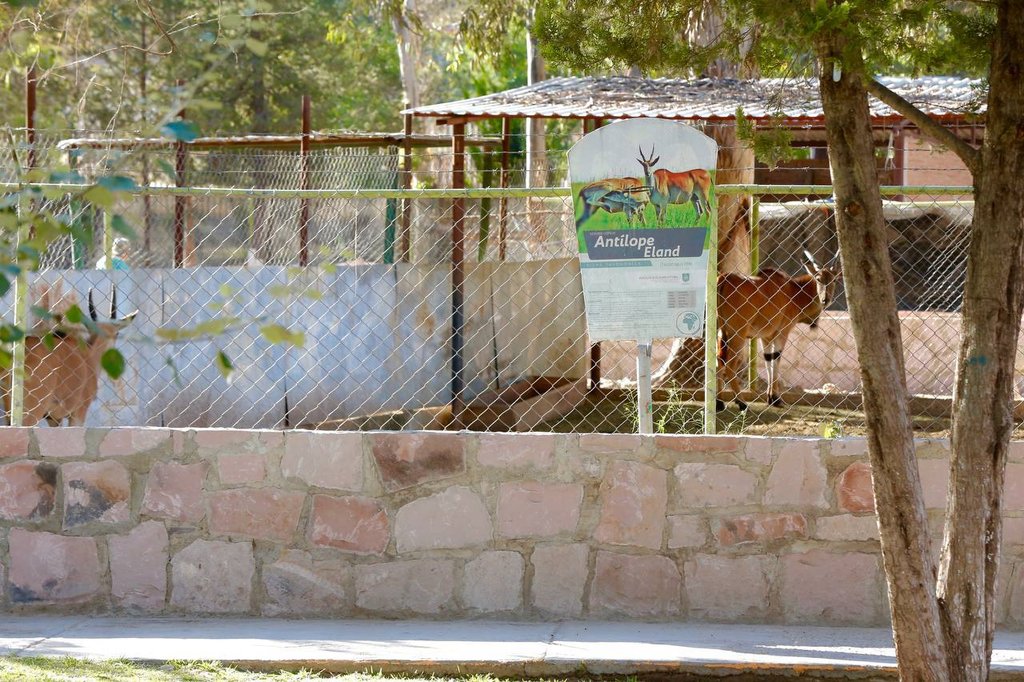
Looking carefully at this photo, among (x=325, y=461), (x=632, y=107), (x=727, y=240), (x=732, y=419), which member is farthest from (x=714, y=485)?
(x=632, y=107)

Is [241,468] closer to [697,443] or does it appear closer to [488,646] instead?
[488,646]

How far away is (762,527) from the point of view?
547 cm

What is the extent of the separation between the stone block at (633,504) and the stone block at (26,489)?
2.62 metres

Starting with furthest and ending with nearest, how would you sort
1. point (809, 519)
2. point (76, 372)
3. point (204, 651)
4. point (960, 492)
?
point (76, 372)
point (809, 519)
point (204, 651)
point (960, 492)

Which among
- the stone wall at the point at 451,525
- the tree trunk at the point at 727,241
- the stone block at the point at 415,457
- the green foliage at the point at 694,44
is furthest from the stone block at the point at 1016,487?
the tree trunk at the point at 727,241

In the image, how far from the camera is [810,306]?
10312 millimetres

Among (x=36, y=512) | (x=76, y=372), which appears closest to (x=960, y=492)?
(x=36, y=512)

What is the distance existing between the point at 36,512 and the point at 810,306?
6792 mm

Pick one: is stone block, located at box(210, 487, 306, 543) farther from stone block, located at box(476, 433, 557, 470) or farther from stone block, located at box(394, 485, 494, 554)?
stone block, located at box(476, 433, 557, 470)

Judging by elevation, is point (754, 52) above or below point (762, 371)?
above

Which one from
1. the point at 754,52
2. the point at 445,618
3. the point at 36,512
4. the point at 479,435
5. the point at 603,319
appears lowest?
the point at 445,618

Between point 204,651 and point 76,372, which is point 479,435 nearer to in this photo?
point 204,651

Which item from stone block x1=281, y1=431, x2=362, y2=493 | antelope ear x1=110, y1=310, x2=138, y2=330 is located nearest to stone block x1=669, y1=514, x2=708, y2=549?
stone block x1=281, y1=431, x2=362, y2=493

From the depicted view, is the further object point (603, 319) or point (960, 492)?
point (603, 319)
